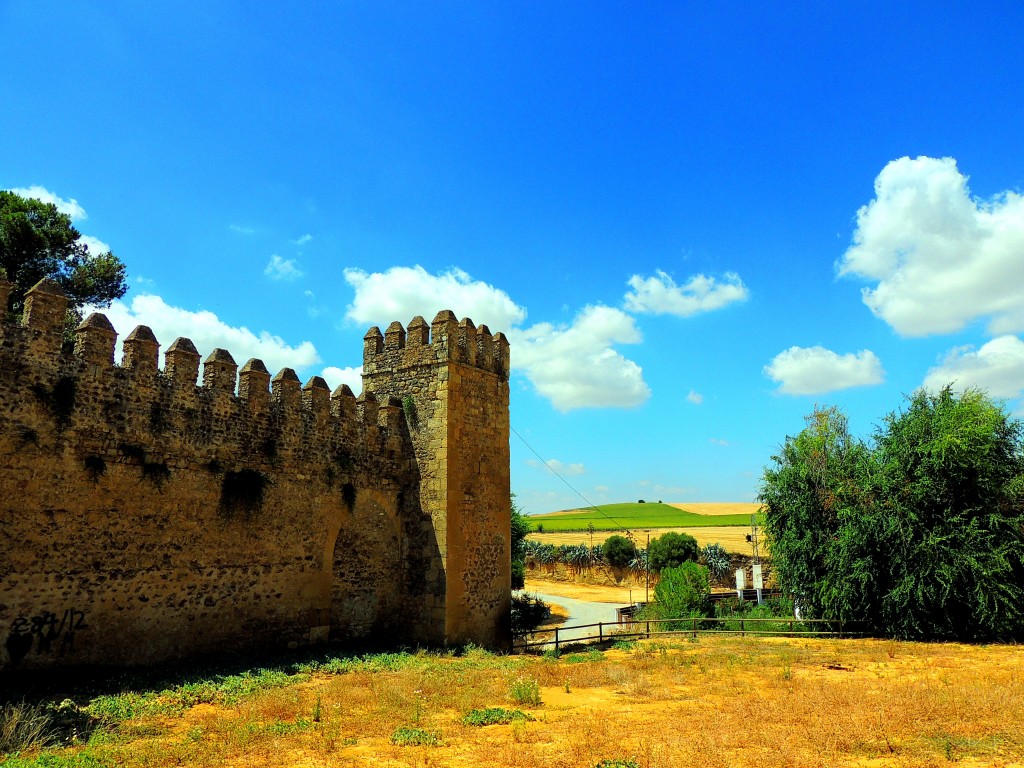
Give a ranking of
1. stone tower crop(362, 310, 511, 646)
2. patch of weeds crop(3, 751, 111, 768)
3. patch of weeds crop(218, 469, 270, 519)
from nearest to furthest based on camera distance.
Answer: patch of weeds crop(3, 751, 111, 768)
patch of weeds crop(218, 469, 270, 519)
stone tower crop(362, 310, 511, 646)

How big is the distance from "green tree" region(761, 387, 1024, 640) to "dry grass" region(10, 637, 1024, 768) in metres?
4.27

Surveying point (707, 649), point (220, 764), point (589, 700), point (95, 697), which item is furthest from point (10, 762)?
point (707, 649)

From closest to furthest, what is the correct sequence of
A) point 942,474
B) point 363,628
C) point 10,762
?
point 10,762
point 363,628
point 942,474

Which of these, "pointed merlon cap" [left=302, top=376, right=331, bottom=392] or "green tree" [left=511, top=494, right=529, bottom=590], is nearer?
"pointed merlon cap" [left=302, top=376, right=331, bottom=392]

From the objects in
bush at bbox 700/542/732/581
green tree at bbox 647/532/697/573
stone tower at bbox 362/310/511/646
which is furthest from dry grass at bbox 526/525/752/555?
stone tower at bbox 362/310/511/646

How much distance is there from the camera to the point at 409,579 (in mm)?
16172

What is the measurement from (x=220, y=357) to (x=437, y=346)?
5537mm

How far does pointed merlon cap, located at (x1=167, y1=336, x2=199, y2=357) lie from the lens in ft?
39.8

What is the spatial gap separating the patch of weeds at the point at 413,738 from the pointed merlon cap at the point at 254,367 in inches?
309

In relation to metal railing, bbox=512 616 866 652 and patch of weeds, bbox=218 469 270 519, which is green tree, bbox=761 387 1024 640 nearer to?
metal railing, bbox=512 616 866 652

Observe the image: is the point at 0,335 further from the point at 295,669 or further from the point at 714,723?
the point at 714,723

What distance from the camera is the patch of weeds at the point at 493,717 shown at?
924cm

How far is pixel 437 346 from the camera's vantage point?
665 inches

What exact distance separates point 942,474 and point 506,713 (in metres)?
15.7
